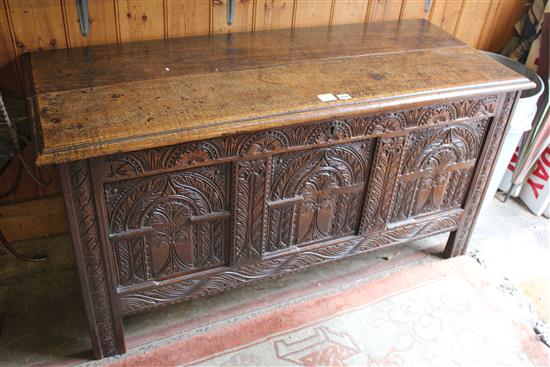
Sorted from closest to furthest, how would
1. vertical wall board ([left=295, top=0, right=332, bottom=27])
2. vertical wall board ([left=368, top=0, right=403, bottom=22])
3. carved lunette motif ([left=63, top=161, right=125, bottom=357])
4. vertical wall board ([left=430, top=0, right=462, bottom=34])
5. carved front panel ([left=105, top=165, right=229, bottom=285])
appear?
carved lunette motif ([left=63, top=161, right=125, bottom=357])
carved front panel ([left=105, top=165, right=229, bottom=285])
vertical wall board ([left=295, top=0, right=332, bottom=27])
vertical wall board ([left=368, top=0, right=403, bottom=22])
vertical wall board ([left=430, top=0, right=462, bottom=34])

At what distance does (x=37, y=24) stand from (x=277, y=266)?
1.02 metres

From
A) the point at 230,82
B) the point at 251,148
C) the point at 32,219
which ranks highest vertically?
the point at 230,82

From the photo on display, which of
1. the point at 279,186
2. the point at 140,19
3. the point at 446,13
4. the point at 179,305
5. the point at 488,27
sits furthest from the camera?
the point at 488,27

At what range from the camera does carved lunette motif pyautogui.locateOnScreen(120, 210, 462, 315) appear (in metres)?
1.59

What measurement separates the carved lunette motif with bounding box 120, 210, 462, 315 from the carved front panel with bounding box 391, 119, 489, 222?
67 mm

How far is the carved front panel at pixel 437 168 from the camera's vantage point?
171cm

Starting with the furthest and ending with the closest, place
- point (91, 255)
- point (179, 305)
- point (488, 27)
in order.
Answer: point (488, 27)
point (179, 305)
point (91, 255)

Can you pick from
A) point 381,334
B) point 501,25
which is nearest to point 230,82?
point 381,334

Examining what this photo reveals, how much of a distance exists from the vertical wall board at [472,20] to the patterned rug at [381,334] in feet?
3.34

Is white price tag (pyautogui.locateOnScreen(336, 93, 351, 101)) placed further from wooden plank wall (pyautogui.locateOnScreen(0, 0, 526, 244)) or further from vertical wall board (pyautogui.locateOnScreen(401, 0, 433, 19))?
vertical wall board (pyautogui.locateOnScreen(401, 0, 433, 19))

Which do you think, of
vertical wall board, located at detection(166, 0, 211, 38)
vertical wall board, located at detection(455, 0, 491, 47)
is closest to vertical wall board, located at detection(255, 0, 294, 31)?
vertical wall board, located at detection(166, 0, 211, 38)

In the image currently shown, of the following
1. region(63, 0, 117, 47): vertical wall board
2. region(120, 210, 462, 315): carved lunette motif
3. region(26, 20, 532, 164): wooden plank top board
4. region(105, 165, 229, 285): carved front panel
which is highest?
region(63, 0, 117, 47): vertical wall board

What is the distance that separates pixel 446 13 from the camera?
7.03ft

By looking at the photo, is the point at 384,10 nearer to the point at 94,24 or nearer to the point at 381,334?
the point at 94,24
